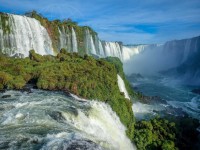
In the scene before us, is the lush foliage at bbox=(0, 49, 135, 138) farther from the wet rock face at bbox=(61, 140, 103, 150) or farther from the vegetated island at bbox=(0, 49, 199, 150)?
the wet rock face at bbox=(61, 140, 103, 150)

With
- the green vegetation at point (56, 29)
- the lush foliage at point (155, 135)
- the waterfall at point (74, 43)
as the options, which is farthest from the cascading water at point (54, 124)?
the waterfall at point (74, 43)

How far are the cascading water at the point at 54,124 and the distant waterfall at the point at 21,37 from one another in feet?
56.7

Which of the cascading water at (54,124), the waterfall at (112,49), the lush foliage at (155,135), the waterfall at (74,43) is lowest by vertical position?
the lush foliage at (155,135)

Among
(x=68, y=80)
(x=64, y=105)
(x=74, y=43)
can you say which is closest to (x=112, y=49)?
(x=74, y=43)

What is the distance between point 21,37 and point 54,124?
23.8 metres

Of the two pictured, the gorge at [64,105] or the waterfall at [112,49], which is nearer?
the gorge at [64,105]

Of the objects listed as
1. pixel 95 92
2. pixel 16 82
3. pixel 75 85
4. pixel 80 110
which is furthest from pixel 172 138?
pixel 16 82

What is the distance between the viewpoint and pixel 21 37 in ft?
110

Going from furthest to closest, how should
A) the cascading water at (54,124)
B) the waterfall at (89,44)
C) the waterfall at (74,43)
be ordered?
the waterfall at (89,44)
the waterfall at (74,43)
the cascading water at (54,124)

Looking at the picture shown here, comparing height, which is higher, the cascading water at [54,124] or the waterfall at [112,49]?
the cascading water at [54,124]

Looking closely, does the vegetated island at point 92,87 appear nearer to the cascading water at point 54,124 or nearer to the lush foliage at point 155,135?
the lush foliage at point 155,135

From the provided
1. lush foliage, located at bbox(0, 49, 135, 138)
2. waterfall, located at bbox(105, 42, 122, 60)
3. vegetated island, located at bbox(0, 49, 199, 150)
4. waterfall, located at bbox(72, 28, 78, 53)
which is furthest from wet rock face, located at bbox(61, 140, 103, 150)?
waterfall, located at bbox(105, 42, 122, 60)

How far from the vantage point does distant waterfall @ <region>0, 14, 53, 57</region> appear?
31984 mm

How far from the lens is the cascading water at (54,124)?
31.9ft
